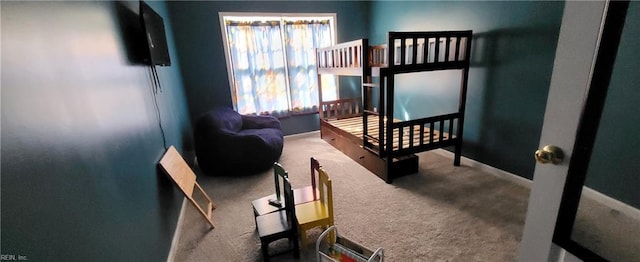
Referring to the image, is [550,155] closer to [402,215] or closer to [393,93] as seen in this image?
[402,215]

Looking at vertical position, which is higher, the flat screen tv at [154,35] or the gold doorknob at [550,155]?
the flat screen tv at [154,35]

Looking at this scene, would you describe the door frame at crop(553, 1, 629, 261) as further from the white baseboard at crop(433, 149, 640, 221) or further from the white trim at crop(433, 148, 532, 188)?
the white trim at crop(433, 148, 532, 188)

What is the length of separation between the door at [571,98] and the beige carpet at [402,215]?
1002mm

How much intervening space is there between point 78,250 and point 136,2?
6.40 feet

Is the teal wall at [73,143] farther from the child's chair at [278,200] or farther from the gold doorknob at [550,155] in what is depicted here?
the gold doorknob at [550,155]

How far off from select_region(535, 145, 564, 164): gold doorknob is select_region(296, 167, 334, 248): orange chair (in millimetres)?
1106

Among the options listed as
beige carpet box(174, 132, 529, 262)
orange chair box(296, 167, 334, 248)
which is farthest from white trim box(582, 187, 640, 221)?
orange chair box(296, 167, 334, 248)

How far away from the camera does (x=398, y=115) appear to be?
4.16 metres

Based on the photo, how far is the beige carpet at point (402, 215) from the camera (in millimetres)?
1803

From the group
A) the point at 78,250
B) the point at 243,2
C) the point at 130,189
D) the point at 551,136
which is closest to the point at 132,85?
the point at 130,189

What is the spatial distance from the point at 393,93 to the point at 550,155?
1.85 meters

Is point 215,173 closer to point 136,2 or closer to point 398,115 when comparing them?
point 136,2

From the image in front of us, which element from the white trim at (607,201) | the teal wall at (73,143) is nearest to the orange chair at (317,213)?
the teal wall at (73,143)

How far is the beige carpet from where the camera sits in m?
1.80
